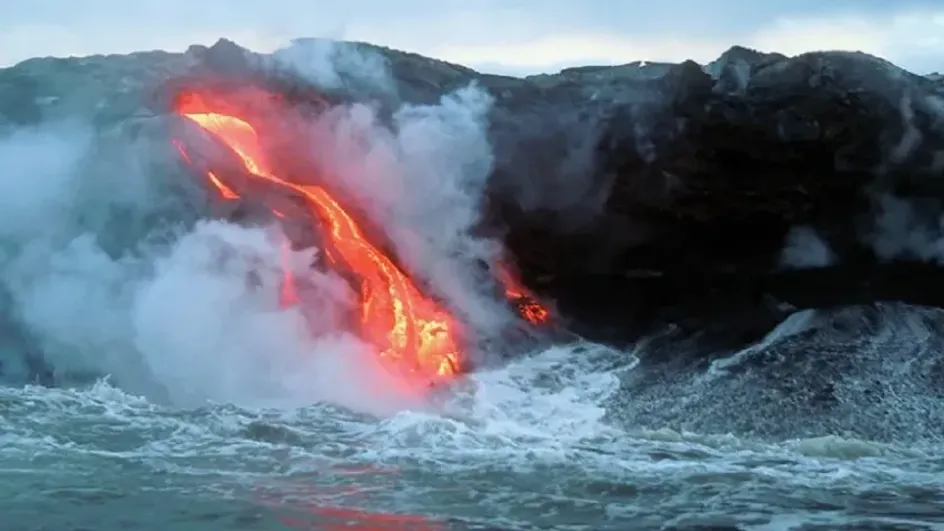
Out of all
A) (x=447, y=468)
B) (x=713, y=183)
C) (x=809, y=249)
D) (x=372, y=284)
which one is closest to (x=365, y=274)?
(x=372, y=284)

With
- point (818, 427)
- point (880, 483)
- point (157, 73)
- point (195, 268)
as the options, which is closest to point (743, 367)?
point (818, 427)

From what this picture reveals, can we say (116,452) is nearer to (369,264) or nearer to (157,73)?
(369,264)

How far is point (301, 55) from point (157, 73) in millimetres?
1682

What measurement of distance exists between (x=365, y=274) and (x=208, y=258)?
5.04 ft

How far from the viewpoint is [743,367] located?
1163cm

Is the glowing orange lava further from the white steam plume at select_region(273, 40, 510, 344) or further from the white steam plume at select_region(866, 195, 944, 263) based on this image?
the white steam plume at select_region(866, 195, 944, 263)

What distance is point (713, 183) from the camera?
12953 mm

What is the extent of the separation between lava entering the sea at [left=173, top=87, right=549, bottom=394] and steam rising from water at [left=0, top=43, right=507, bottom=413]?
0.22 metres

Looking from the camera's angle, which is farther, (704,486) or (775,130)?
(775,130)

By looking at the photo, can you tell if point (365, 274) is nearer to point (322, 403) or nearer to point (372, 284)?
point (372, 284)

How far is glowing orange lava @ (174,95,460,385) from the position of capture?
39.6ft

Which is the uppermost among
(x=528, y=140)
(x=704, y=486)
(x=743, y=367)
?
(x=528, y=140)

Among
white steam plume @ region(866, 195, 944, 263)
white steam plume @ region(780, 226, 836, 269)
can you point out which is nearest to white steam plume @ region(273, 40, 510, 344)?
white steam plume @ region(780, 226, 836, 269)

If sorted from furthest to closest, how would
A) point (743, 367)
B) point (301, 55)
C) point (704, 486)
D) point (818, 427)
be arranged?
point (301, 55) → point (743, 367) → point (818, 427) → point (704, 486)
